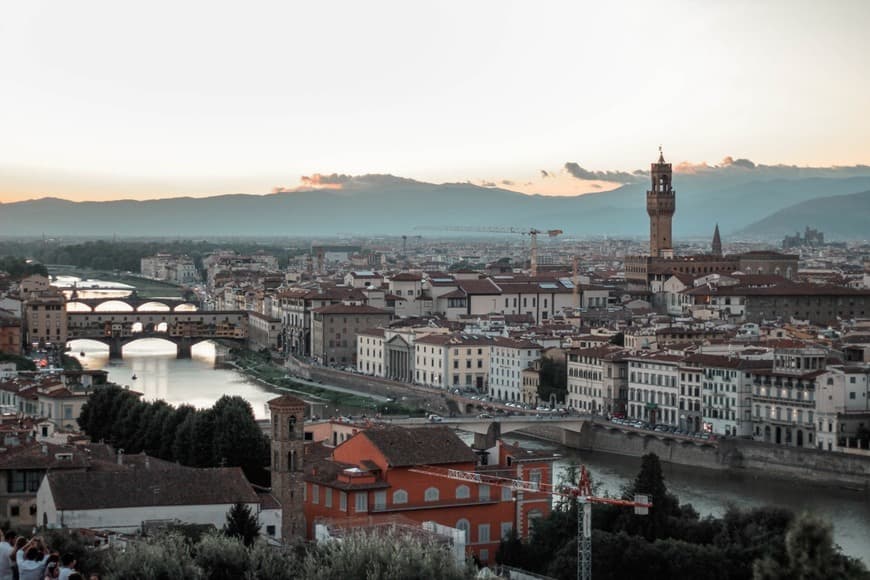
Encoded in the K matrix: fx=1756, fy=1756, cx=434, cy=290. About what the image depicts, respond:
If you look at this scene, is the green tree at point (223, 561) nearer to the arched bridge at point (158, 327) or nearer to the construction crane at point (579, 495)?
the construction crane at point (579, 495)

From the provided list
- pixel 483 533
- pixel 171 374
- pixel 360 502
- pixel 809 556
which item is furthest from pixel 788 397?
pixel 171 374

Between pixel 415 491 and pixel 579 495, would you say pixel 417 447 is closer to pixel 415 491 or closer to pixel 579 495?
pixel 415 491

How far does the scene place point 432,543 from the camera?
11.2 m

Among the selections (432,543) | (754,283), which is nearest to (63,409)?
(432,543)

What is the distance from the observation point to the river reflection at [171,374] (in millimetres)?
31781

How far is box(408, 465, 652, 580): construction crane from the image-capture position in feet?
44.7

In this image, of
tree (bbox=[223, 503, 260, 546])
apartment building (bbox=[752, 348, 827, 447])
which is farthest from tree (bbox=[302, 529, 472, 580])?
apartment building (bbox=[752, 348, 827, 447])

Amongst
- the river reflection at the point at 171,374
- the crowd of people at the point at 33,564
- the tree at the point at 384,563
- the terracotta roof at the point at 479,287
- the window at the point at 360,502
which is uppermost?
the crowd of people at the point at 33,564

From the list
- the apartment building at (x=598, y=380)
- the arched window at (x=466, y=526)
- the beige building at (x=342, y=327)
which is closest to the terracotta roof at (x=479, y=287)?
the beige building at (x=342, y=327)

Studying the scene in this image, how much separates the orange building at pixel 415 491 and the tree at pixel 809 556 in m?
4.69

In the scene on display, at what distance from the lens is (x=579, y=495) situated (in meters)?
14.5

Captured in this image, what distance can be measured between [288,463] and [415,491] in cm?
114

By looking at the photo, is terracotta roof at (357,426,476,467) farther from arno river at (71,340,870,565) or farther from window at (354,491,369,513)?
arno river at (71,340,870,565)

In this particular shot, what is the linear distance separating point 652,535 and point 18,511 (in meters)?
5.38
